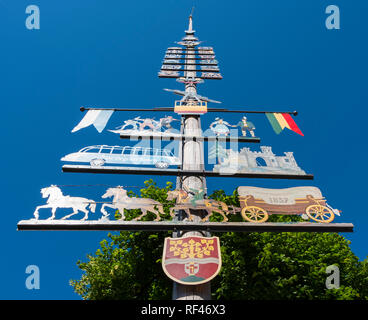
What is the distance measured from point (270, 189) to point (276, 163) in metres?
1.42

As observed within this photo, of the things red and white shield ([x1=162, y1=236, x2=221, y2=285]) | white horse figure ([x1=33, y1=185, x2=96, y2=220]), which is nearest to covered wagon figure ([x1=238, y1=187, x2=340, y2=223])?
red and white shield ([x1=162, y1=236, x2=221, y2=285])

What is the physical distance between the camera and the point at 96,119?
1265 cm

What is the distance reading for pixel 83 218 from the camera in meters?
8.59

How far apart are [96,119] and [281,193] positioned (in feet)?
25.0

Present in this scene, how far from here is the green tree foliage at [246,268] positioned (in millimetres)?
12367

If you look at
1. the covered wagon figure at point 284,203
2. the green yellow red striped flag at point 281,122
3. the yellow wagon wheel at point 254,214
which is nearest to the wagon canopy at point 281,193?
the covered wagon figure at point 284,203

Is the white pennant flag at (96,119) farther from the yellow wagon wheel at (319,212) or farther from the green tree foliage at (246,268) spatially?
the yellow wagon wheel at (319,212)

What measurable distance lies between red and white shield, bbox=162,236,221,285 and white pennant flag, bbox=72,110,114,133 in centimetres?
620

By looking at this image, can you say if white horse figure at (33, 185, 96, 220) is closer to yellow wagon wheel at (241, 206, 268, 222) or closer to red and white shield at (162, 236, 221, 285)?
red and white shield at (162, 236, 221, 285)

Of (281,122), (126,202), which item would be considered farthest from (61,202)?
(281,122)

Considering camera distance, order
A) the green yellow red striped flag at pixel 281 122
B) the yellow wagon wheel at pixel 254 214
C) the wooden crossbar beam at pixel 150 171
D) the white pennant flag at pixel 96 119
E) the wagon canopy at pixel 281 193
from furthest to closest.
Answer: the green yellow red striped flag at pixel 281 122 → the white pennant flag at pixel 96 119 → the wooden crossbar beam at pixel 150 171 → the wagon canopy at pixel 281 193 → the yellow wagon wheel at pixel 254 214

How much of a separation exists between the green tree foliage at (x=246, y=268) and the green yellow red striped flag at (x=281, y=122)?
4153 millimetres

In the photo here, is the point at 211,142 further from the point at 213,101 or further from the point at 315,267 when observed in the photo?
the point at 315,267
